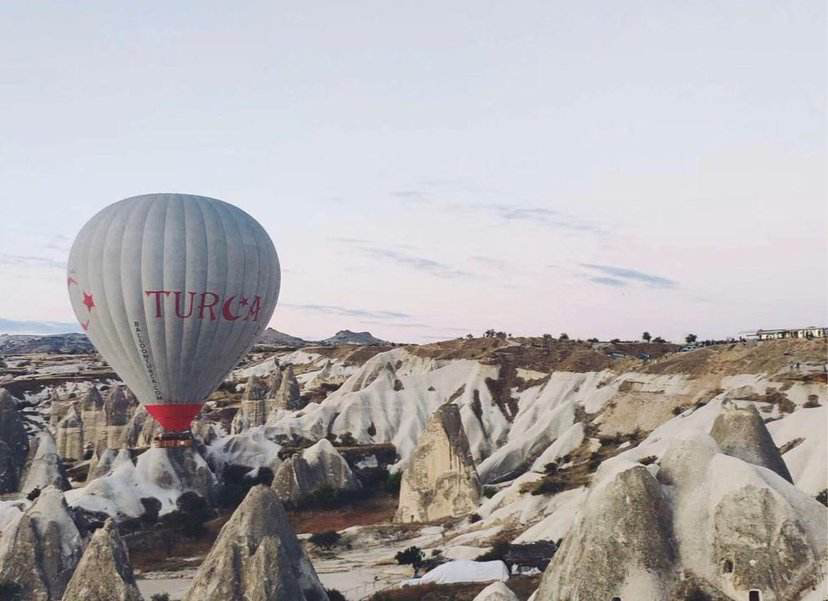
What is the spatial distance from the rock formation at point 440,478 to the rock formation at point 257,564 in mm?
28375

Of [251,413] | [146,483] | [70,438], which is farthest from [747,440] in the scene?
[251,413]

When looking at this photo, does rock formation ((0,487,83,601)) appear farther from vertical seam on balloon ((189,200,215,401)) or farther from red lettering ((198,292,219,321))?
vertical seam on balloon ((189,200,215,401))

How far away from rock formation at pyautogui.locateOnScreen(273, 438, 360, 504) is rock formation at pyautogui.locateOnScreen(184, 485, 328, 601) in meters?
35.1

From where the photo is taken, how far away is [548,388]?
8662cm

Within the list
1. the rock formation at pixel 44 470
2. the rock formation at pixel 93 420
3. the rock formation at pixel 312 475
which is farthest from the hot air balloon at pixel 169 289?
the rock formation at pixel 93 420

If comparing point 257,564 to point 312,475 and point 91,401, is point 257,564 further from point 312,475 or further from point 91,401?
point 91,401

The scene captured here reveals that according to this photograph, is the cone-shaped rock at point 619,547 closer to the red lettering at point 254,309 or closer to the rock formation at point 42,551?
the rock formation at point 42,551

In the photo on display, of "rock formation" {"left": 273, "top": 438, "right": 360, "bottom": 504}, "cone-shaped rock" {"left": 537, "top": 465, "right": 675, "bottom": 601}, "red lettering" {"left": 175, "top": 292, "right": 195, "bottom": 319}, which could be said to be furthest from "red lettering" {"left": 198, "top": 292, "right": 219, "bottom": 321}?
"cone-shaped rock" {"left": 537, "top": 465, "right": 675, "bottom": 601}

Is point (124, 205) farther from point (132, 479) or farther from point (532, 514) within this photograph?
point (532, 514)

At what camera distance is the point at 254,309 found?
57375 millimetres

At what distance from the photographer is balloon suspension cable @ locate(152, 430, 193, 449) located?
61.3 meters

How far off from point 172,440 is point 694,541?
43974mm

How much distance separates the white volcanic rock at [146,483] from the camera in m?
55.9

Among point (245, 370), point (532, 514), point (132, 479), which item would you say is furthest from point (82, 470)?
point (245, 370)
